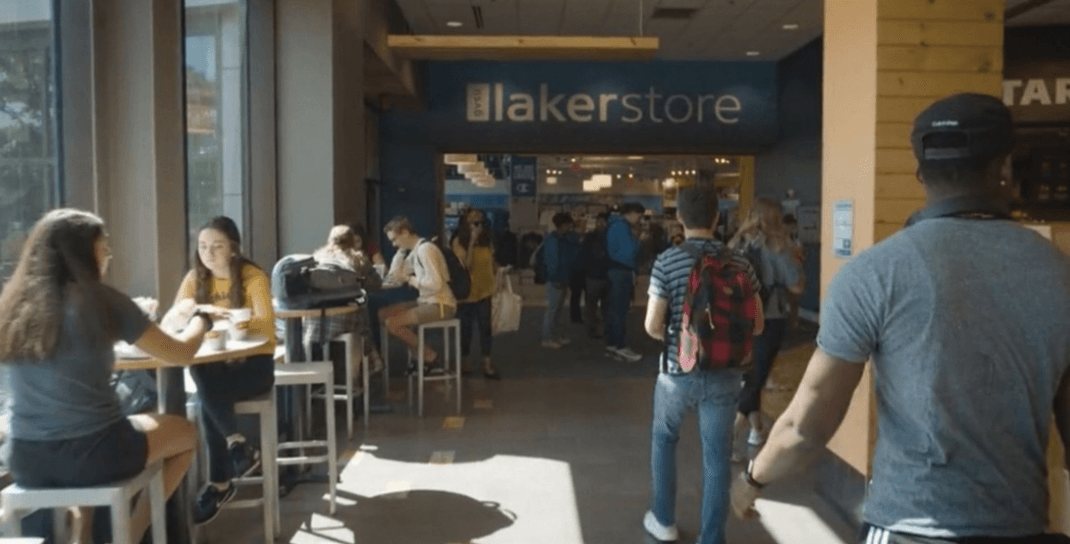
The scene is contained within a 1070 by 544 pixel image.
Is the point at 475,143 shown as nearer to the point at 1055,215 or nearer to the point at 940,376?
the point at 1055,215

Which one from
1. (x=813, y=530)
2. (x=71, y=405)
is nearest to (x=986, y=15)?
(x=813, y=530)

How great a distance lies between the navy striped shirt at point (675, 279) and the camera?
371cm

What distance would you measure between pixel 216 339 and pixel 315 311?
5.01 feet

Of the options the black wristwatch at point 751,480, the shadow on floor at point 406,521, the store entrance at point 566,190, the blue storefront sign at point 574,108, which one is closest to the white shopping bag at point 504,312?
the shadow on floor at point 406,521

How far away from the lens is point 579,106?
12.1m

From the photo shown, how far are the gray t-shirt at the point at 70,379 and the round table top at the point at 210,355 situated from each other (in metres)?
0.38

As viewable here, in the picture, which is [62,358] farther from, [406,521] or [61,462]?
[406,521]

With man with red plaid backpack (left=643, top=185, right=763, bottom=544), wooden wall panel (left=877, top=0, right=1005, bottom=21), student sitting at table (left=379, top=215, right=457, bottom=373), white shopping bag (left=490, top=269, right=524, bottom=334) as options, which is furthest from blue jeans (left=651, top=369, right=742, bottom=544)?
white shopping bag (left=490, top=269, right=524, bottom=334)

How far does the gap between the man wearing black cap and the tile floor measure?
277cm

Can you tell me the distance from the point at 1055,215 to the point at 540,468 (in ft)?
22.7

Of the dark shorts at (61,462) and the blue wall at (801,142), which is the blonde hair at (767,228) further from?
the blue wall at (801,142)

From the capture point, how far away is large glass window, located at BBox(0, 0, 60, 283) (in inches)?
143

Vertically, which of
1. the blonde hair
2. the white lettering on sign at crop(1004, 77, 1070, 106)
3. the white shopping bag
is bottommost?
the white shopping bag

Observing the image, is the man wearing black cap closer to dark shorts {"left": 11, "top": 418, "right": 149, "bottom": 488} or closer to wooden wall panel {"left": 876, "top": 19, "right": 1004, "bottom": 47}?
dark shorts {"left": 11, "top": 418, "right": 149, "bottom": 488}
